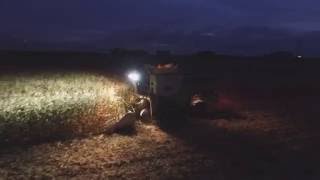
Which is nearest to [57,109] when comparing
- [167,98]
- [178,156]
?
[178,156]

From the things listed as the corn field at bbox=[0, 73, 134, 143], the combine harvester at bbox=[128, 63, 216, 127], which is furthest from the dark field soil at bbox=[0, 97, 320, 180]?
the combine harvester at bbox=[128, 63, 216, 127]

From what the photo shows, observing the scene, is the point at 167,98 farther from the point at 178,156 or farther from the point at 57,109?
the point at 178,156

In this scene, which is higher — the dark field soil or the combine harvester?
the combine harvester

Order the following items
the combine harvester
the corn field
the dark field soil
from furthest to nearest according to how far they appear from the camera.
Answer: the combine harvester, the corn field, the dark field soil

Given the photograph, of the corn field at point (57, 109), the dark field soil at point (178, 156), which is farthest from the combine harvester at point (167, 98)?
the dark field soil at point (178, 156)

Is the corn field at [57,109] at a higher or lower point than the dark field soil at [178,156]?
higher

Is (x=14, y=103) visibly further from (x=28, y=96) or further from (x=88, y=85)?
(x=88, y=85)

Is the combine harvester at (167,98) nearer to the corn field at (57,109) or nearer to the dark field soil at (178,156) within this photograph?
the corn field at (57,109)

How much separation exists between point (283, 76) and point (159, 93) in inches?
827

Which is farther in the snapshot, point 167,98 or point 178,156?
point 167,98

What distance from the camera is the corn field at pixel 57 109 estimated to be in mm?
11992

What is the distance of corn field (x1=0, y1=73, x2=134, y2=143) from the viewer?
11992 mm

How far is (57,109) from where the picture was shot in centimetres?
1304

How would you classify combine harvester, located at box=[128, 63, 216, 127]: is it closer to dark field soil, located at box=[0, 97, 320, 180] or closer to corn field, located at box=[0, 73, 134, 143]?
corn field, located at box=[0, 73, 134, 143]
